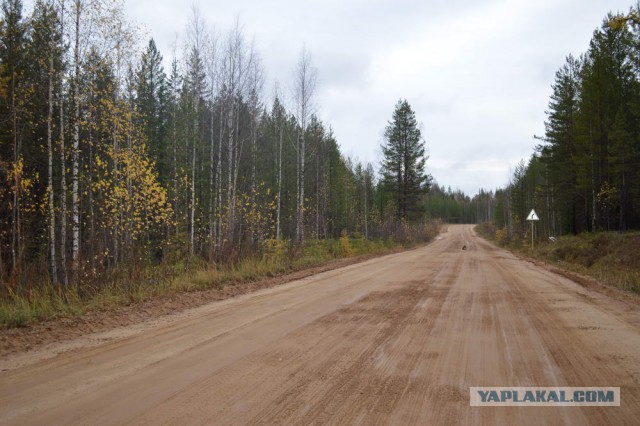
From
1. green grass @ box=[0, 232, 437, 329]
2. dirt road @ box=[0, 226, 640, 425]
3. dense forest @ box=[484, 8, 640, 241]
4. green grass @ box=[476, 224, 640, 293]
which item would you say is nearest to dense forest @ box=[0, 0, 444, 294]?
green grass @ box=[0, 232, 437, 329]

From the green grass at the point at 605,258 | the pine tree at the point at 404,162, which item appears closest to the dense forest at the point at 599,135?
the green grass at the point at 605,258

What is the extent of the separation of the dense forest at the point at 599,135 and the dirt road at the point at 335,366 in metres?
22.1

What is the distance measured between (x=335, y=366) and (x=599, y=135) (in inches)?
1246

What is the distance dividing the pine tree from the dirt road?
34.7 metres

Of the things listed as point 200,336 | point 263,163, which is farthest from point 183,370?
point 263,163

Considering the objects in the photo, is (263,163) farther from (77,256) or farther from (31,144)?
(77,256)

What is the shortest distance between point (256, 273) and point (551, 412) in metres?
11.0

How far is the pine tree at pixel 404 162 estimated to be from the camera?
4194 centimetres

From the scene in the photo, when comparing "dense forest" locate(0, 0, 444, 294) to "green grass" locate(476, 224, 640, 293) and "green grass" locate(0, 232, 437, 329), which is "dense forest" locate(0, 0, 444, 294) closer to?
"green grass" locate(0, 232, 437, 329)

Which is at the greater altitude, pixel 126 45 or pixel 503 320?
pixel 126 45

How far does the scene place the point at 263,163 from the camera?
33000 mm

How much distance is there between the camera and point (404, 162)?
4238 centimetres

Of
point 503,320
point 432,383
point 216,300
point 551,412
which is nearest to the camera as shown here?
point 551,412

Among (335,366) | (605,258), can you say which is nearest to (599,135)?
(605,258)
